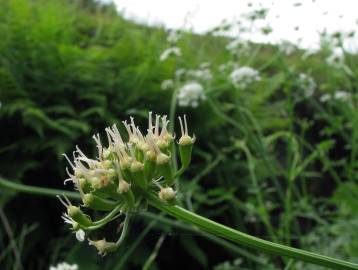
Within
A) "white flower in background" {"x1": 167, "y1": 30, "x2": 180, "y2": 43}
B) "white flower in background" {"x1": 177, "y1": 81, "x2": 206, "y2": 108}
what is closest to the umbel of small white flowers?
"white flower in background" {"x1": 177, "y1": 81, "x2": 206, "y2": 108}

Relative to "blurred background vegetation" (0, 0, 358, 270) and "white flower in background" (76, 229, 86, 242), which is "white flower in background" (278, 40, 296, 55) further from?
"white flower in background" (76, 229, 86, 242)

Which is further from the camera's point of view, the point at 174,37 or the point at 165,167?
the point at 174,37

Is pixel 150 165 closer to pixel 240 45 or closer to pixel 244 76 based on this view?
pixel 244 76

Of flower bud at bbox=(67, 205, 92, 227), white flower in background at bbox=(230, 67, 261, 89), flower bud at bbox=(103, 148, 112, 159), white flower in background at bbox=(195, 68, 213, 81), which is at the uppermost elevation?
flower bud at bbox=(103, 148, 112, 159)

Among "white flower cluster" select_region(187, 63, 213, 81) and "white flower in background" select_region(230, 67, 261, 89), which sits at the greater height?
"white flower in background" select_region(230, 67, 261, 89)

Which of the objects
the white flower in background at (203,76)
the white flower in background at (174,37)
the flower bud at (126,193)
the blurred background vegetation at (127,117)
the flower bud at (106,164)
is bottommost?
the blurred background vegetation at (127,117)

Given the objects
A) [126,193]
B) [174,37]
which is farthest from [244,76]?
[126,193]

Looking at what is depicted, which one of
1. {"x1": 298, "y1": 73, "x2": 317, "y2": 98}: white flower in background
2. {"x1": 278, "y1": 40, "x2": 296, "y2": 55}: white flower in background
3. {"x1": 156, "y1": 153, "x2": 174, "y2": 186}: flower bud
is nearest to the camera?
{"x1": 156, "y1": 153, "x2": 174, "y2": 186}: flower bud

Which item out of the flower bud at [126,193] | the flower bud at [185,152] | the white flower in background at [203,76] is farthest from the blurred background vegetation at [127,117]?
the flower bud at [126,193]

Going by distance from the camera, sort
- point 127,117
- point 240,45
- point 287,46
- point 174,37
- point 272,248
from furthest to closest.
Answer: point 127,117, point 174,37, point 240,45, point 287,46, point 272,248

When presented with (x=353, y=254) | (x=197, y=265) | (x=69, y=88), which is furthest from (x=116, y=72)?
(x=353, y=254)

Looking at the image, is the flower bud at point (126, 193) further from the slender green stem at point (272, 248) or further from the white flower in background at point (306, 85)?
the white flower in background at point (306, 85)
